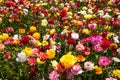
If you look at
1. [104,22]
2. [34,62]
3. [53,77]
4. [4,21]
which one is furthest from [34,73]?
[4,21]

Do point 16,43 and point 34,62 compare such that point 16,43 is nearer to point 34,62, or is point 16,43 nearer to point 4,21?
point 34,62

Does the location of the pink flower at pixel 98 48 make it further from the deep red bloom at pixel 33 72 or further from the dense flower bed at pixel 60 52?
the deep red bloom at pixel 33 72

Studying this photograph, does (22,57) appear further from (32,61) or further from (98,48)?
(98,48)

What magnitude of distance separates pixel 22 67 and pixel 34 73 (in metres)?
0.57

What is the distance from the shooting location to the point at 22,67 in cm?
510

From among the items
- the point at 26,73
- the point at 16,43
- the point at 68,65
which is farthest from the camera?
the point at 16,43

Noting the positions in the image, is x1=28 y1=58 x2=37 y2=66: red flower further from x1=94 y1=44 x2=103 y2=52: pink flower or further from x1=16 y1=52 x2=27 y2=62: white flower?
x1=94 y1=44 x2=103 y2=52: pink flower

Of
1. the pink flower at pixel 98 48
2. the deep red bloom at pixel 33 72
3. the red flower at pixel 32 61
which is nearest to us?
the deep red bloom at pixel 33 72

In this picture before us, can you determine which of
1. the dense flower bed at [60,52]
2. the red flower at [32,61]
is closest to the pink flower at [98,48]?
the dense flower bed at [60,52]

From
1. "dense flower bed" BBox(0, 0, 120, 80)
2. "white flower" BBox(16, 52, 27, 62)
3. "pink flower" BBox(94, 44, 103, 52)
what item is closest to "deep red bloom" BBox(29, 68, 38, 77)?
"dense flower bed" BBox(0, 0, 120, 80)

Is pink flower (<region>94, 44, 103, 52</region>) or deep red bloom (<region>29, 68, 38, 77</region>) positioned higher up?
pink flower (<region>94, 44, 103, 52</region>)

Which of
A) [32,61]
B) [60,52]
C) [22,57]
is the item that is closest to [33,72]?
[32,61]

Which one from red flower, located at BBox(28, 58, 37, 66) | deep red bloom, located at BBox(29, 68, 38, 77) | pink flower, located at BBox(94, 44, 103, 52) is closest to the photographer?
deep red bloom, located at BBox(29, 68, 38, 77)

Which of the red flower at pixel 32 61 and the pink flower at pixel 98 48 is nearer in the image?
the red flower at pixel 32 61
